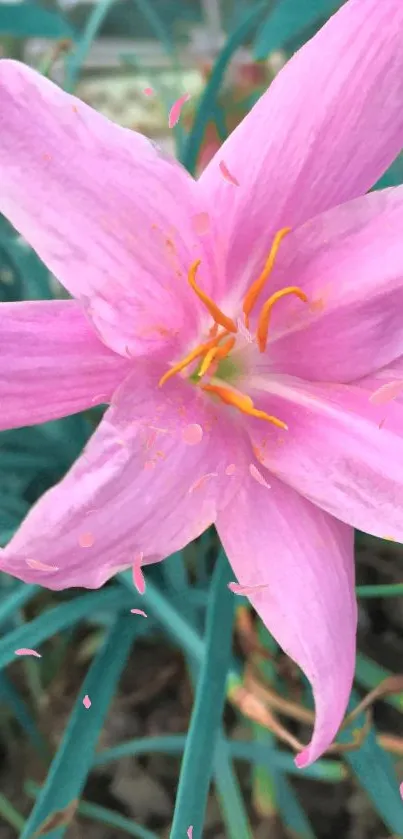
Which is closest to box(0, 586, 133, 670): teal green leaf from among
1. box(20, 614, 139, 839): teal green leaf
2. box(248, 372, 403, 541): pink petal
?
box(20, 614, 139, 839): teal green leaf

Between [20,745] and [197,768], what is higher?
[197,768]

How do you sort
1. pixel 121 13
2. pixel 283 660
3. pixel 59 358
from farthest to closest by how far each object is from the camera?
pixel 121 13
pixel 283 660
pixel 59 358

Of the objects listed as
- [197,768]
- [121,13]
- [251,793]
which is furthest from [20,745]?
[121,13]

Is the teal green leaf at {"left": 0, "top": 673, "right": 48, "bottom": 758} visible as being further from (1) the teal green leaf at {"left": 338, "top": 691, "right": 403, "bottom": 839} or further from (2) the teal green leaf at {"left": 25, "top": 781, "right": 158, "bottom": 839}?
(1) the teal green leaf at {"left": 338, "top": 691, "right": 403, "bottom": 839}

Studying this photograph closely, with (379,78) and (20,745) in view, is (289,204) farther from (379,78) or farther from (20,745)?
(20,745)

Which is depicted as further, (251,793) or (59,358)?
(251,793)

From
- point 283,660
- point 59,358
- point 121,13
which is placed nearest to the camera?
point 59,358

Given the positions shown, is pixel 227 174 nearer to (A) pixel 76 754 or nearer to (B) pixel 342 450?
(B) pixel 342 450

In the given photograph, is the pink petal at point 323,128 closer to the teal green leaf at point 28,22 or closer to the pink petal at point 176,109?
the pink petal at point 176,109
